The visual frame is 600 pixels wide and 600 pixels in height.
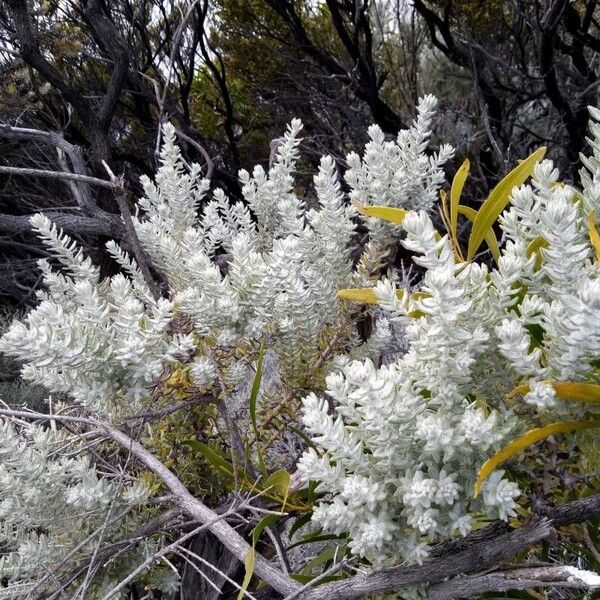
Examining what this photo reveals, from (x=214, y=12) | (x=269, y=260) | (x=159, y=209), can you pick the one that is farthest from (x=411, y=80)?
(x=269, y=260)

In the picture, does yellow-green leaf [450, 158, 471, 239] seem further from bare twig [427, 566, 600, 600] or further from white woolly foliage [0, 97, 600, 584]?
bare twig [427, 566, 600, 600]

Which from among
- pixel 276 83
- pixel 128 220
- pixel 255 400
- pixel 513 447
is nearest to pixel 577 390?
pixel 513 447

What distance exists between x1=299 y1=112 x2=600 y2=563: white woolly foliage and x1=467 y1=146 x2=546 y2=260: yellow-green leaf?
0.31ft

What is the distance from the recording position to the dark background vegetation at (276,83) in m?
2.78

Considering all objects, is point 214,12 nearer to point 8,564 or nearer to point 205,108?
point 205,108

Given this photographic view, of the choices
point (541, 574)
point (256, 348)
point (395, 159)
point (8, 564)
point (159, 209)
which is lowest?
point (541, 574)

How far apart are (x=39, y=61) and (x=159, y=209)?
160 cm

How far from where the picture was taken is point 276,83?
391cm

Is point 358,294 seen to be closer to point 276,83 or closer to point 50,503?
point 50,503

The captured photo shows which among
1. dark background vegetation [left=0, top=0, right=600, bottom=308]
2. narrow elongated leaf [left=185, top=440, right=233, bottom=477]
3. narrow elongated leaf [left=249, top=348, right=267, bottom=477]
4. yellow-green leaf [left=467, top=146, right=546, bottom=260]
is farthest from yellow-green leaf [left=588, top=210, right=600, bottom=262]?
dark background vegetation [left=0, top=0, right=600, bottom=308]

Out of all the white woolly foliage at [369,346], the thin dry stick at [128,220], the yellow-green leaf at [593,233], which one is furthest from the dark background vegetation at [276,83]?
the yellow-green leaf at [593,233]

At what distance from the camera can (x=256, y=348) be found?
76 centimetres

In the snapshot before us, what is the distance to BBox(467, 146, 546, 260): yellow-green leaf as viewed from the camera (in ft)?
2.07

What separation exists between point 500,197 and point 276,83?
3.53 m
